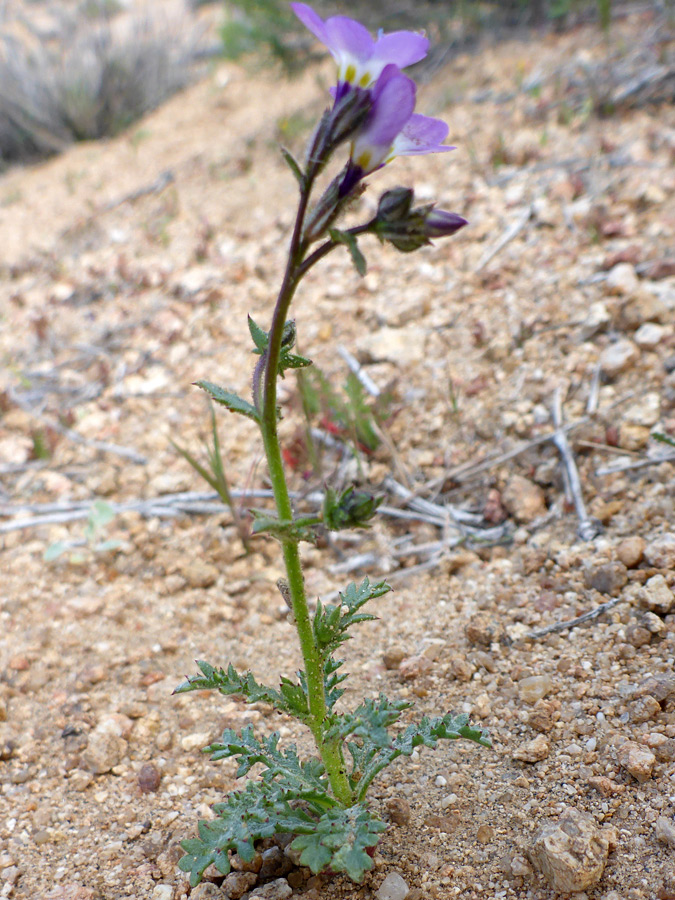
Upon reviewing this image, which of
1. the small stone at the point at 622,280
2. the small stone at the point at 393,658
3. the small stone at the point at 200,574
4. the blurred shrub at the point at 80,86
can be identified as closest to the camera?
the small stone at the point at 393,658

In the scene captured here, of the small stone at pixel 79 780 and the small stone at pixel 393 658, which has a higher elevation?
the small stone at pixel 79 780

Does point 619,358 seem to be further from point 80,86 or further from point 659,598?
point 80,86

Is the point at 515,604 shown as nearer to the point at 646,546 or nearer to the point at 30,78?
the point at 646,546

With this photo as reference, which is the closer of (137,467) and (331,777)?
(331,777)

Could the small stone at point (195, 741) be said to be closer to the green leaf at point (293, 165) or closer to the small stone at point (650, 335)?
the green leaf at point (293, 165)

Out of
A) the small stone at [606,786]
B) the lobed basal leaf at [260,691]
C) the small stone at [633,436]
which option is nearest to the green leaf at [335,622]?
the lobed basal leaf at [260,691]

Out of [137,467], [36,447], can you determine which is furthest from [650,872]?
[36,447]
